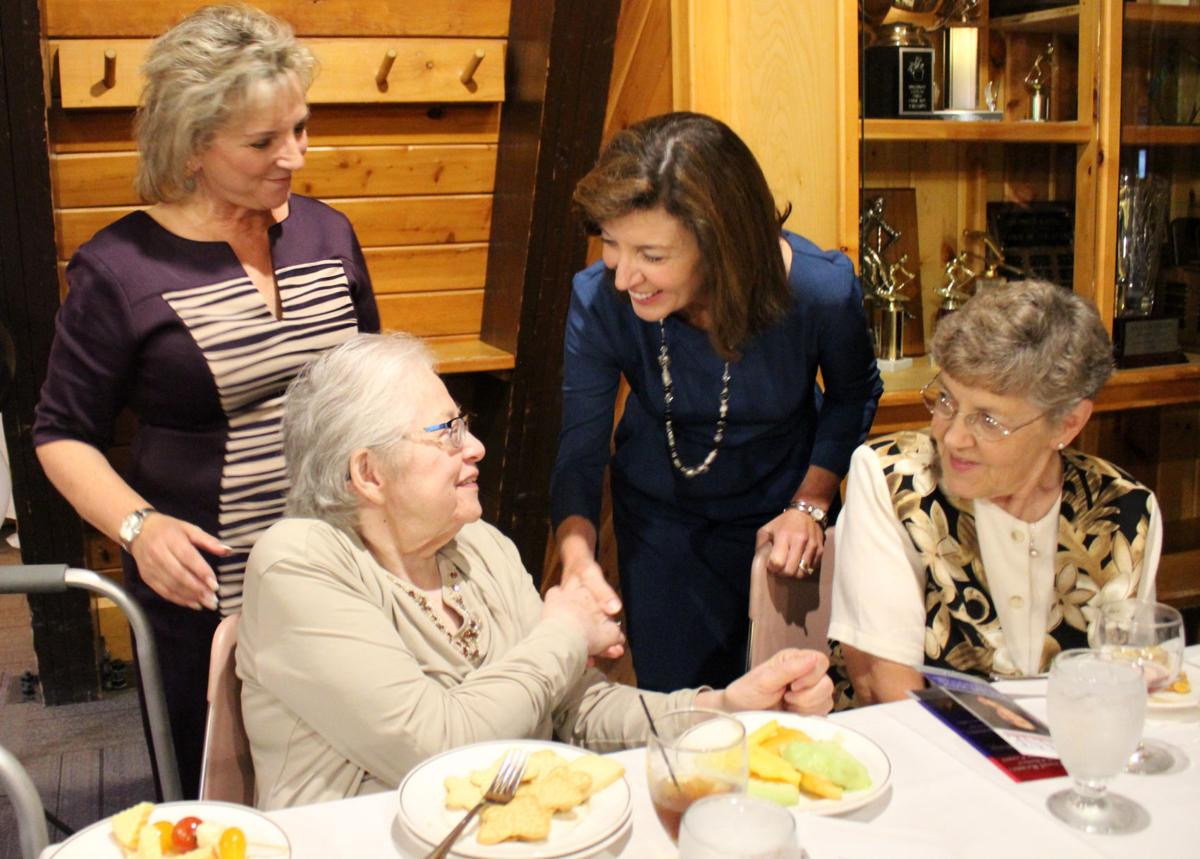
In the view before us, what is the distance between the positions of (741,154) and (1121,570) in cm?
86

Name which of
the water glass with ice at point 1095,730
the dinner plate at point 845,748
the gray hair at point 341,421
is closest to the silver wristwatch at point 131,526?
the gray hair at point 341,421

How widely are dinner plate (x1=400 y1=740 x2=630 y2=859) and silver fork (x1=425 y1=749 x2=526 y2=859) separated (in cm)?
2

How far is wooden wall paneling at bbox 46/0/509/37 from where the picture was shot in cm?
281

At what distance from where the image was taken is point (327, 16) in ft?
10.0

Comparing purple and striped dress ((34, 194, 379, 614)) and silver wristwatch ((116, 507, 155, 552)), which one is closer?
silver wristwatch ((116, 507, 155, 552))

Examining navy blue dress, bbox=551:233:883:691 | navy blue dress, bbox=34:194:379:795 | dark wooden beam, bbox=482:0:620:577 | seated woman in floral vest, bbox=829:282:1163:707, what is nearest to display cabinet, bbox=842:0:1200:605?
dark wooden beam, bbox=482:0:620:577

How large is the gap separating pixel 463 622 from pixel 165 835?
0.58 meters

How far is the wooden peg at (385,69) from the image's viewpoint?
306 cm

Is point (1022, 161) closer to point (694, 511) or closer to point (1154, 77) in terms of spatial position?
point (1154, 77)

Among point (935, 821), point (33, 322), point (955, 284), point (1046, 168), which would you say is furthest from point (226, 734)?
point (1046, 168)

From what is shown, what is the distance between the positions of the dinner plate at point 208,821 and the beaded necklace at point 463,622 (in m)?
0.44

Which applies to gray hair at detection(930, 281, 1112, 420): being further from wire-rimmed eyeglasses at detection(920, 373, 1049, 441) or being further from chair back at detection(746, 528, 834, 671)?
chair back at detection(746, 528, 834, 671)

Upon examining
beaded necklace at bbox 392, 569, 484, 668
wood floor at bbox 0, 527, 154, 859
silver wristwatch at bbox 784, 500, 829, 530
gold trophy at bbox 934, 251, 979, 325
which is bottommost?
wood floor at bbox 0, 527, 154, 859

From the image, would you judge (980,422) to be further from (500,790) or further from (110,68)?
(110,68)
